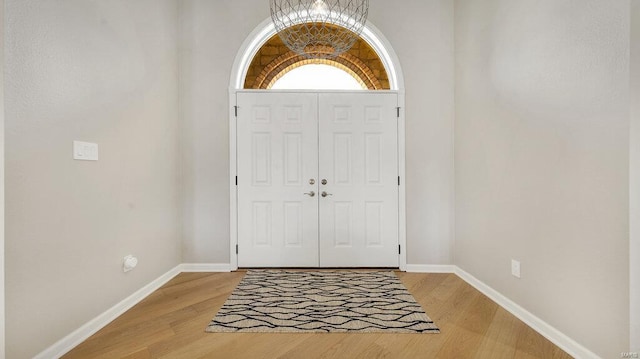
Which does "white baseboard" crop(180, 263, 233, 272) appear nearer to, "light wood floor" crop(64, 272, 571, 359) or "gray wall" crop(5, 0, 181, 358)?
"gray wall" crop(5, 0, 181, 358)

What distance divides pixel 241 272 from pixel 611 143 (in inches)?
126

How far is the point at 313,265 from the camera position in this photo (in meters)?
3.65

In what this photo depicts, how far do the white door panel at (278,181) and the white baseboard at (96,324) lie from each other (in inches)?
38.7

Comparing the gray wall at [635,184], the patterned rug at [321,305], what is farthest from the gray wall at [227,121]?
the gray wall at [635,184]

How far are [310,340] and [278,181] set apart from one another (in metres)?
1.91

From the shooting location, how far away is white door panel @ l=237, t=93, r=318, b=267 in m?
3.63

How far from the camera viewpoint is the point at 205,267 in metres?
3.60

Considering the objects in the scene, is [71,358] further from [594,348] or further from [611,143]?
[611,143]

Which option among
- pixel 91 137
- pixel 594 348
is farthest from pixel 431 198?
pixel 91 137

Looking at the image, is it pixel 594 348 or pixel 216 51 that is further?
pixel 216 51

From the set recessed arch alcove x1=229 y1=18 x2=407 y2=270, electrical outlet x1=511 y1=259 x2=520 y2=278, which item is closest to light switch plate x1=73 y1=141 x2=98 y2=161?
recessed arch alcove x1=229 y1=18 x2=407 y2=270

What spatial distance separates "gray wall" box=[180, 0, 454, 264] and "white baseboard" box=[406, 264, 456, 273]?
46 mm

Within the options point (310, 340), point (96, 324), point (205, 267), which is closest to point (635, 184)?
point (310, 340)

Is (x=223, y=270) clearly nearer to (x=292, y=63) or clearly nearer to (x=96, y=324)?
(x=96, y=324)
